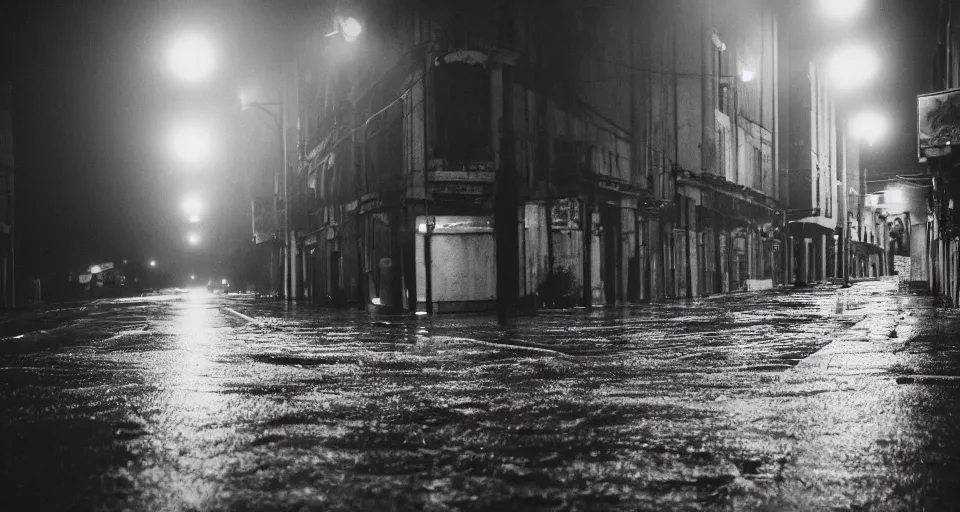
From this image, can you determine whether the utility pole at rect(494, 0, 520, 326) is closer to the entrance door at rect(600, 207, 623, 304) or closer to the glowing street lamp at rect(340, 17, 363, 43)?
the glowing street lamp at rect(340, 17, 363, 43)

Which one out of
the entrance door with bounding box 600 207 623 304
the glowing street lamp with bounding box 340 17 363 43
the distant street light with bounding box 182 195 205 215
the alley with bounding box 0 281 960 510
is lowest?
A: the alley with bounding box 0 281 960 510

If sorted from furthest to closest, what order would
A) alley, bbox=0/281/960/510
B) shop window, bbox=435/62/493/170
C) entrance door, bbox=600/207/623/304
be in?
entrance door, bbox=600/207/623/304
shop window, bbox=435/62/493/170
alley, bbox=0/281/960/510

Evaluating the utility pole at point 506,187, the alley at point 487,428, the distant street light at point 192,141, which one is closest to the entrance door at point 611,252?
the distant street light at point 192,141

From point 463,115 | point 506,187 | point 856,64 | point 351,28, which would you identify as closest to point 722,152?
point 856,64

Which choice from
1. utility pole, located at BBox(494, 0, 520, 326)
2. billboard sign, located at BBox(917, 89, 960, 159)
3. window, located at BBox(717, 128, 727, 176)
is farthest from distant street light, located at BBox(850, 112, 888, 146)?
utility pole, located at BBox(494, 0, 520, 326)

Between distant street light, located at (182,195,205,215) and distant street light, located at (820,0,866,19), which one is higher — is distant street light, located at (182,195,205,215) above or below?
below

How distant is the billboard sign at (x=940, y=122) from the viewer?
18.7 m

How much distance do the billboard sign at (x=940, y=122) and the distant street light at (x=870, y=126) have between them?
36751 millimetres

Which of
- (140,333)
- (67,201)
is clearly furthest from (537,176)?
(67,201)

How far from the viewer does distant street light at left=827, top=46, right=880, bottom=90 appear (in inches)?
1886

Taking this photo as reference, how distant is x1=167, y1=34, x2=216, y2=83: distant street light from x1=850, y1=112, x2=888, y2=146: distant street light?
47.2m

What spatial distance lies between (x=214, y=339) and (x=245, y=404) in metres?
7.21

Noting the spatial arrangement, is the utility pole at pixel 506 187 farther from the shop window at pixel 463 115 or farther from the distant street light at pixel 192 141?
the distant street light at pixel 192 141

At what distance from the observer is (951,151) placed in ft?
62.7
